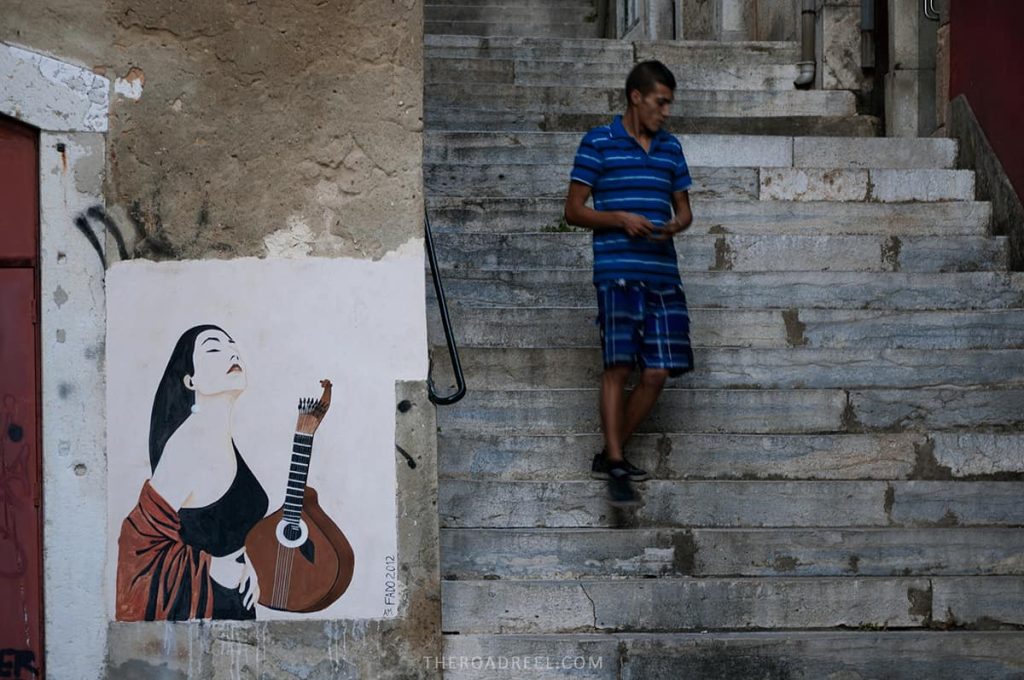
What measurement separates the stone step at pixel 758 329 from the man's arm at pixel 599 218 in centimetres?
107

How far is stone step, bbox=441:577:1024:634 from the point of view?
5777 millimetres

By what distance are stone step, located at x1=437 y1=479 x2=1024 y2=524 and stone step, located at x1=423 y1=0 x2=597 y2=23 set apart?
9147 mm

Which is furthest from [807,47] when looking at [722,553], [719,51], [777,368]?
[722,553]

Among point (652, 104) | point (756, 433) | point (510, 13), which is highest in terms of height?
point (510, 13)

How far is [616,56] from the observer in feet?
34.8

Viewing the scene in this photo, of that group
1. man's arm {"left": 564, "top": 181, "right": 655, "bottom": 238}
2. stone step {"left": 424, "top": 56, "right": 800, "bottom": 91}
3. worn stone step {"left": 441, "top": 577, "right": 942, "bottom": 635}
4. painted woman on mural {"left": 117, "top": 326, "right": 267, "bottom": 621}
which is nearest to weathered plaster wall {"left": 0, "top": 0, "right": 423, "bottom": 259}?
painted woman on mural {"left": 117, "top": 326, "right": 267, "bottom": 621}

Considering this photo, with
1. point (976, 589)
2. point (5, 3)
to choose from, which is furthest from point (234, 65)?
point (976, 589)

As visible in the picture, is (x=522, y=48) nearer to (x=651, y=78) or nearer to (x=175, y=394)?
(x=651, y=78)

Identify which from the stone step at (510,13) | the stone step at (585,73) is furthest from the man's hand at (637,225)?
the stone step at (510,13)

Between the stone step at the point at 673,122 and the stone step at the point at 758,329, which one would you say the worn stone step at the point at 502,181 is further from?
the stone step at the point at 758,329

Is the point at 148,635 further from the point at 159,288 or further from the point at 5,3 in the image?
the point at 5,3

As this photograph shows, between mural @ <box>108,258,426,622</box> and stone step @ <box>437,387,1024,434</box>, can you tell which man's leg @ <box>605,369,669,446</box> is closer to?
stone step @ <box>437,387,1024,434</box>

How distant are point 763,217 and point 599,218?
2.22m

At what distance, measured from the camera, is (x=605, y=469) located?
6.23 meters
